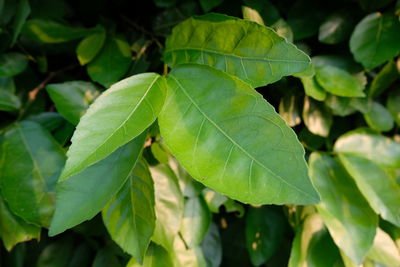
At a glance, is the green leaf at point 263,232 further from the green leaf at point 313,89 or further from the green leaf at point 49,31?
the green leaf at point 49,31

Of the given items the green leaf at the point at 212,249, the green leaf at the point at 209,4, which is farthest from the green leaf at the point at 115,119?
the green leaf at the point at 212,249

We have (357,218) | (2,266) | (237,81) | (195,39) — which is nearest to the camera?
(237,81)

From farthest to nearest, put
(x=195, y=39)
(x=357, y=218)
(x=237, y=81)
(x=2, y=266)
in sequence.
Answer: (x=2, y=266), (x=357, y=218), (x=195, y=39), (x=237, y=81)

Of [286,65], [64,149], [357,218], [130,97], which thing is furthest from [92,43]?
[357,218]

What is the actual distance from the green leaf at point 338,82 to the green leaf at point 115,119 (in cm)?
40

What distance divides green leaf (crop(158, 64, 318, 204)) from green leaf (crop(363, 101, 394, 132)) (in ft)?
1.60

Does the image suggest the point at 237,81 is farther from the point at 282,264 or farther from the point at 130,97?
the point at 282,264

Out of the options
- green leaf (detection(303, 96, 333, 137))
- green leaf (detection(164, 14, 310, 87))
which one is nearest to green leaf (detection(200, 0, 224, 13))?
green leaf (detection(164, 14, 310, 87))

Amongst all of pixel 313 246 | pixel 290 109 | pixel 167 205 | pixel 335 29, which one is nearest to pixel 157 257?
pixel 167 205

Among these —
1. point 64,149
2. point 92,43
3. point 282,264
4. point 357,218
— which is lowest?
point 282,264

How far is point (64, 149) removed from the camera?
0.77 m

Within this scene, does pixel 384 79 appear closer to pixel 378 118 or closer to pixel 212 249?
pixel 378 118

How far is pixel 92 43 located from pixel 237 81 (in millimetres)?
437

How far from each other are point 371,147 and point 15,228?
749 mm
